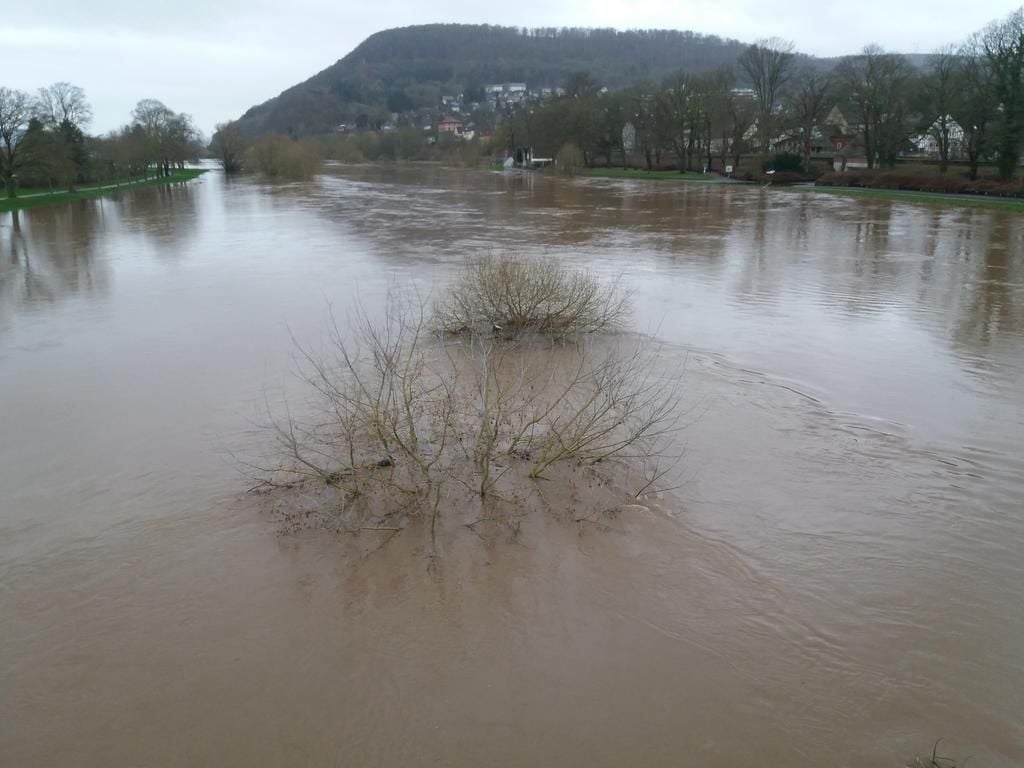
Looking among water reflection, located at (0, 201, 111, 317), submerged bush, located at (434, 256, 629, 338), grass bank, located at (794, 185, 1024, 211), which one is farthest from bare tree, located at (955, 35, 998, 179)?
water reflection, located at (0, 201, 111, 317)

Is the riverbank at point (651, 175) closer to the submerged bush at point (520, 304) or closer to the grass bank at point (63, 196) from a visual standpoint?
the grass bank at point (63, 196)

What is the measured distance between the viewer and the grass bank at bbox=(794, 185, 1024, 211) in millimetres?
37781

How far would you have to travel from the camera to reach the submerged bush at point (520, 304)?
13555 mm

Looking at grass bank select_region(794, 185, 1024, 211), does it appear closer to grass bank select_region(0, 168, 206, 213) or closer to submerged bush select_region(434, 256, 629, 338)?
submerged bush select_region(434, 256, 629, 338)

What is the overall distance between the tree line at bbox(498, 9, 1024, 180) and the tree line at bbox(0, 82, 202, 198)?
41.1m

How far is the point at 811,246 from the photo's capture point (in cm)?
2755

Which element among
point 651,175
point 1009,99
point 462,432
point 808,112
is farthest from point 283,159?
point 462,432

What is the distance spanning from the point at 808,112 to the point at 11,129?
59.3 meters

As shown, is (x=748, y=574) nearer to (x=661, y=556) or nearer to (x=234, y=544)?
(x=661, y=556)

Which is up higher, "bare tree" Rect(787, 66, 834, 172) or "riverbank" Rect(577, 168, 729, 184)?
"bare tree" Rect(787, 66, 834, 172)

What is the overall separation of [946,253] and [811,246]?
174 inches

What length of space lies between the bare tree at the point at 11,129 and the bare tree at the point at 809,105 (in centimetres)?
5814

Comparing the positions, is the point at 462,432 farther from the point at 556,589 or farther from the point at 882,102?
the point at 882,102

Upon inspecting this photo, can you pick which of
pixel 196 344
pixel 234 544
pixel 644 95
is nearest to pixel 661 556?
pixel 234 544
